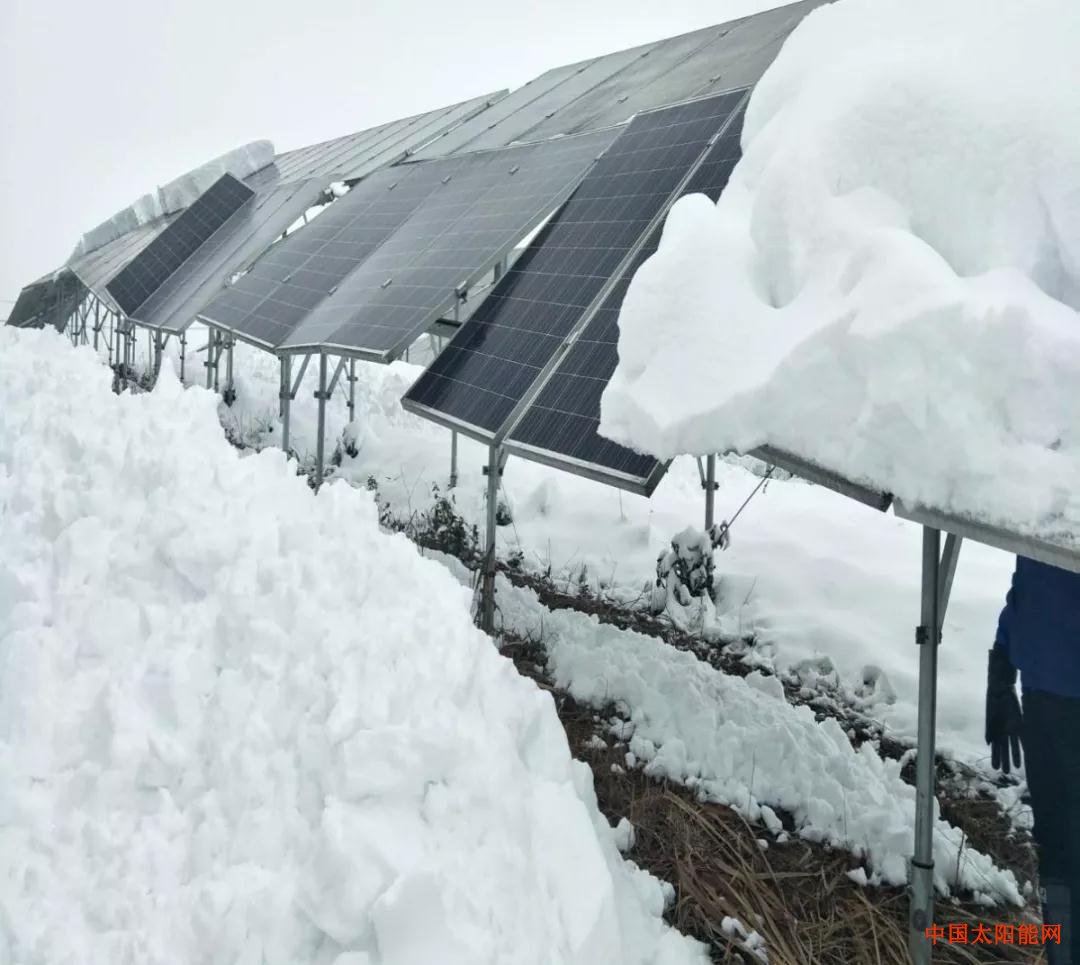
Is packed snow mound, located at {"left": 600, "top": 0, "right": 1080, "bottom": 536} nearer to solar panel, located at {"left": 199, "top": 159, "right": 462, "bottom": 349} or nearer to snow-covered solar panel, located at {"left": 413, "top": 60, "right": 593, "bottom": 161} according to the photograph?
solar panel, located at {"left": 199, "top": 159, "right": 462, "bottom": 349}

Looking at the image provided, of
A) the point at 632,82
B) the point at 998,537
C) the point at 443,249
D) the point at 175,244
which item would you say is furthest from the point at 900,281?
the point at 175,244

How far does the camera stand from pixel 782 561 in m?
7.92

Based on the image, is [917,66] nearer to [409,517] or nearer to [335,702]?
[335,702]

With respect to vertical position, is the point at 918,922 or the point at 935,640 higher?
the point at 935,640

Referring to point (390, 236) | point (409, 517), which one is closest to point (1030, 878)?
point (409, 517)

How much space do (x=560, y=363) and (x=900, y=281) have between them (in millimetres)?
2722

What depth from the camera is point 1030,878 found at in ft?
11.7

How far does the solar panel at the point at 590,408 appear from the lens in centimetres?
402

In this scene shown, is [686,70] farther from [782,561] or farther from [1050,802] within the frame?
[1050,802]

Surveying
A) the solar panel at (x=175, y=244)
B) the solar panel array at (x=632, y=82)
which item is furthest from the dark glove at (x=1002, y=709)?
the solar panel at (x=175, y=244)

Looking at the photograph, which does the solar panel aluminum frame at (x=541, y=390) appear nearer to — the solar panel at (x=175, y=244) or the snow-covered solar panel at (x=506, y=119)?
the snow-covered solar panel at (x=506, y=119)

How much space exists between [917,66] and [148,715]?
3.14 metres

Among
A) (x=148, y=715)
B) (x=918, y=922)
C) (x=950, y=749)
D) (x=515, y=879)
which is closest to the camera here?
(x=515, y=879)

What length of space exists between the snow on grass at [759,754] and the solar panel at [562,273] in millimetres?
1413
